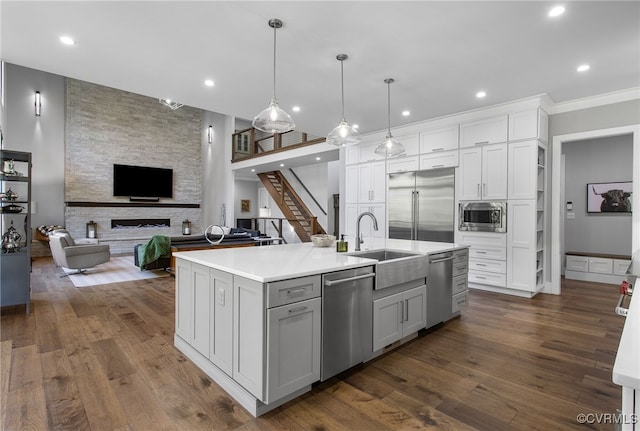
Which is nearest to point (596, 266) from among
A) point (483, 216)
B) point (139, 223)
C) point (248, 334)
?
point (483, 216)

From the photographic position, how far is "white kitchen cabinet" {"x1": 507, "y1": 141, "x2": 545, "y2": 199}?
4.43 m

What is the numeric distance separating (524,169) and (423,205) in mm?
1617

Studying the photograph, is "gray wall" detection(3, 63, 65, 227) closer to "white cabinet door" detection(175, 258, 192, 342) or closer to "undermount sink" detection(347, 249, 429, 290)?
"white cabinet door" detection(175, 258, 192, 342)

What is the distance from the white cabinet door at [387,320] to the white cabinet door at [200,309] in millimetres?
1301

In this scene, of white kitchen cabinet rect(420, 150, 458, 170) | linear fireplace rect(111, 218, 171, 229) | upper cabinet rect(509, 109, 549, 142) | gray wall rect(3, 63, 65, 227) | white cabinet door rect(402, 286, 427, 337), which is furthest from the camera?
linear fireplace rect(111, 218, 171, 229)

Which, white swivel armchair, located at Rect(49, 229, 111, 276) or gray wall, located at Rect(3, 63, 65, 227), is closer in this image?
white swivel armchair, located at Rect(49, 229, 111, 276)

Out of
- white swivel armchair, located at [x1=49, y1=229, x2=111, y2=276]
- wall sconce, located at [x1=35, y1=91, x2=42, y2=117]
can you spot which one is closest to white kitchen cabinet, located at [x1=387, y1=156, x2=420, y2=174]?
white swivel armchair, located at [x1=49, y1=229, x2=111, y2=276]

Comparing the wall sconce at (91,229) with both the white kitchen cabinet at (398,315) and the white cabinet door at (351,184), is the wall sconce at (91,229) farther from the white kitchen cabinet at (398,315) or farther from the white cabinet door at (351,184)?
the white kitchen cabinet at (398,315)

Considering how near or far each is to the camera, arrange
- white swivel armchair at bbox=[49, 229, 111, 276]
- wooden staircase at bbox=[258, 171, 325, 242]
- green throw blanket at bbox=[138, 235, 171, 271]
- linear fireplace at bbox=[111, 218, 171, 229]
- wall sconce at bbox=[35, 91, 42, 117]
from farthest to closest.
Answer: linear fireplace at bbox=[111, 218, 171, 229]
wooden staircase at bbox=[258, 171, 325, 242]
wall sconce at bbox=[35, 91, 42, 117]
green throw blanket at bbox=[138, 235, 171, 271]
white swivel armchair at bbox=[49, 229, 111, 276]

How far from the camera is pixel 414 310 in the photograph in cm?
297

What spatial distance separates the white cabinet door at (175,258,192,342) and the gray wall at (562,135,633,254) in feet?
22.6

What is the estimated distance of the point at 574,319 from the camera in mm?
3611

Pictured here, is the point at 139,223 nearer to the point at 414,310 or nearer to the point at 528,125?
the point at 414,310

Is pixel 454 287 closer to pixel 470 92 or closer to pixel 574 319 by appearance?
pixel 574 319
